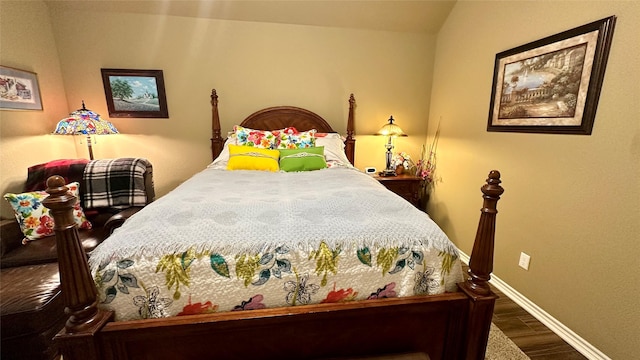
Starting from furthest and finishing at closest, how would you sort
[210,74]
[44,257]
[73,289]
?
[210,74] → [44,257] → [73,289]

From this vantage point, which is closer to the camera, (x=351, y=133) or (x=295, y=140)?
(x=295, y=140)

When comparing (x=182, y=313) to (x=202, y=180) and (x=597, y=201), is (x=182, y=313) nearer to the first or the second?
(x=202, y=180)

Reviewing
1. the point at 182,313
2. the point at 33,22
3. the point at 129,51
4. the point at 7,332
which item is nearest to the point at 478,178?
the point at 182,313

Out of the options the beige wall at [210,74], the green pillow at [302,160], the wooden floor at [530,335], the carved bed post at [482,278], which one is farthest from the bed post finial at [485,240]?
the beige wall at [210,74]

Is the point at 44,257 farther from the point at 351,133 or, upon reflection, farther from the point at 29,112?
the point at 351,133

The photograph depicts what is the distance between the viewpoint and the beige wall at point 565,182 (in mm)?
1349

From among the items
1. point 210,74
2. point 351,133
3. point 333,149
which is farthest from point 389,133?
point 210,74

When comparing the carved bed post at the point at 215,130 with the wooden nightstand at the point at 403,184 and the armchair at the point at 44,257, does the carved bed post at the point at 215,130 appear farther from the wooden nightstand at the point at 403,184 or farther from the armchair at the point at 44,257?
the wooden nightstand at the point at 403,184

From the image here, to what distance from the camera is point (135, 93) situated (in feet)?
9.11

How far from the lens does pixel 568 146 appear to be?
163 centimetres

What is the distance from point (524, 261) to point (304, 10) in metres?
2.97

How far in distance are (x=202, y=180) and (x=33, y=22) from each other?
7.32 feet

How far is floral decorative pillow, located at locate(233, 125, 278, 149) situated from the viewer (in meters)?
2.67

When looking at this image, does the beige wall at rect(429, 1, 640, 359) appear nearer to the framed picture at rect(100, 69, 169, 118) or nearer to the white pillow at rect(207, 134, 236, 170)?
the white pillow at rect(207, 134, 236, 170)
